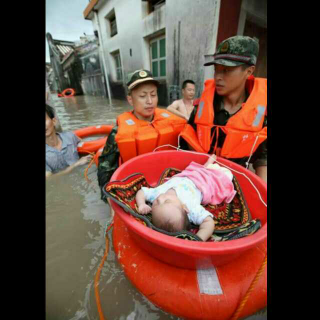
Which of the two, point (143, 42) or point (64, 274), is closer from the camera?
point (64, 274)

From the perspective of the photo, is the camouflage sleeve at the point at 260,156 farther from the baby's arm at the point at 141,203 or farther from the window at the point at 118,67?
the window at the point at 118,67

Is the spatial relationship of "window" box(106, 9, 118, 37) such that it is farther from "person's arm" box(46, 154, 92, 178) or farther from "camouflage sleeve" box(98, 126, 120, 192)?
"camouflage sleeve" box(98, 126, 120, 192)

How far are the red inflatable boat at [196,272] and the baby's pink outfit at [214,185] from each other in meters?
0.47

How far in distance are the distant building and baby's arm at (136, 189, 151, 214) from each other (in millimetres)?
3136

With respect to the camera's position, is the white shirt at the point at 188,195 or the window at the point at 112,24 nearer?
the white shirt at the point at 188,195

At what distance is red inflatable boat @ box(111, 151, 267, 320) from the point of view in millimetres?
788

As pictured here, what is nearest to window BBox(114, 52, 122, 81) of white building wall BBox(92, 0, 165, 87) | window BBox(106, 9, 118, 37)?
white building wall BBox(92, 0, 165, 87)

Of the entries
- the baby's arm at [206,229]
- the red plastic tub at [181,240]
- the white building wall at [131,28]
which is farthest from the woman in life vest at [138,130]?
the white building wall at [131,28]

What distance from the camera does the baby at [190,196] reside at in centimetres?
116

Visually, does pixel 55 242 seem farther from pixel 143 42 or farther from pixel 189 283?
pixel 143 42

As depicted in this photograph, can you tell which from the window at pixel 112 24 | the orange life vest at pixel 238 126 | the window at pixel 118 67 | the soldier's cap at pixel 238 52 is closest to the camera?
the soldier's cap at pixel 238 52
